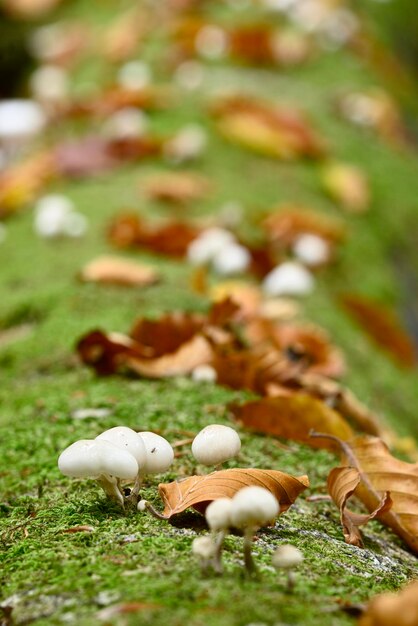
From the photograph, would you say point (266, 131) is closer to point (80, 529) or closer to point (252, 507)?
point (80, 529)

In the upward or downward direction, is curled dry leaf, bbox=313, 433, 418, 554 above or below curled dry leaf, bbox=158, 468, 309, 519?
below

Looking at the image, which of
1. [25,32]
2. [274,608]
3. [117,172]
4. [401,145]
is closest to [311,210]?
[117,172]

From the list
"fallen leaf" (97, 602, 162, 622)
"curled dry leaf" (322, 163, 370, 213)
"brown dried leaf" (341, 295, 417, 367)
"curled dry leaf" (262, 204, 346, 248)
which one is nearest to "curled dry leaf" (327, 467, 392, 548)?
"fallen leaf" (97, 602, 162, 622)

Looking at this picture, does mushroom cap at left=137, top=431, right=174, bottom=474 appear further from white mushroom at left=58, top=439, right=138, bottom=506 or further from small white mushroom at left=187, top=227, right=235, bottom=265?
small white mushroom at left=187, top=227, right=235, bottom=265

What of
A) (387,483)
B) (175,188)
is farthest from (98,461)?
(175,188)

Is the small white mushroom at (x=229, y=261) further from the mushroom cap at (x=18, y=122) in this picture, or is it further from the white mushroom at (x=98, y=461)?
the mushroom cap at (x=18, y=122)

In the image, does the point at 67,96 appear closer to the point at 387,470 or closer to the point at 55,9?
the point at 55,9
